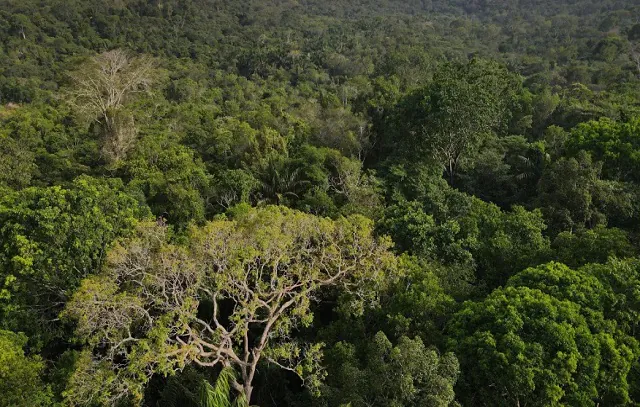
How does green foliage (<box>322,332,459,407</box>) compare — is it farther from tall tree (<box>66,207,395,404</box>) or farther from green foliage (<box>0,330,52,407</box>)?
green foliage (<box>0,330,52,407</box>)

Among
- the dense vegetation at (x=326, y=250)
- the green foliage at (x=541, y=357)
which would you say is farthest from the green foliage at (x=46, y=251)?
the green foliage at (x=541, y=357)

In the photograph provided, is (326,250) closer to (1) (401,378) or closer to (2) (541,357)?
(1) (401,378)

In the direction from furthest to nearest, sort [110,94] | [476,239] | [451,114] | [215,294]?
[110,94], [451,114], [476,239], [215,294]

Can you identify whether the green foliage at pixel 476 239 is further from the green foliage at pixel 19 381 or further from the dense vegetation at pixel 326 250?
the green foliage at pixel 19 381

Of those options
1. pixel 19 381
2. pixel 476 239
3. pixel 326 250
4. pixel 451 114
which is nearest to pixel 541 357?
pixel 326 250

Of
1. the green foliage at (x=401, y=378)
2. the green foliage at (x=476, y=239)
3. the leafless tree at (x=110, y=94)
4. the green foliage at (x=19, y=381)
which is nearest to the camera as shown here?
the green foliage at (x=401, y=378)

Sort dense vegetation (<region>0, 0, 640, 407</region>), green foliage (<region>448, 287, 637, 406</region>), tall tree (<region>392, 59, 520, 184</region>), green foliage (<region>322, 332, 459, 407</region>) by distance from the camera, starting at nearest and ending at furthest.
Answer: green foliage (<region>322, 332, 459, 407</region>) < green foliage (<region>448, 287, 637, 406</region>) < dense vegetation (<region>0, 0, 640, 407</region>) < tall tree (<region>392, 59, 520, 184</region>)

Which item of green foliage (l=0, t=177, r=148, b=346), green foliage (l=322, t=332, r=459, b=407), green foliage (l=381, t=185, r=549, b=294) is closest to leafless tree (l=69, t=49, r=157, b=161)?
green foliage (l=0, t=177, r=148, b=346)

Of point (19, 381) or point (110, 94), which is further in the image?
point (110, 94)

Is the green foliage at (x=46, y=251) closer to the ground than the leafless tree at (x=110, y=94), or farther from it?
farther from it
